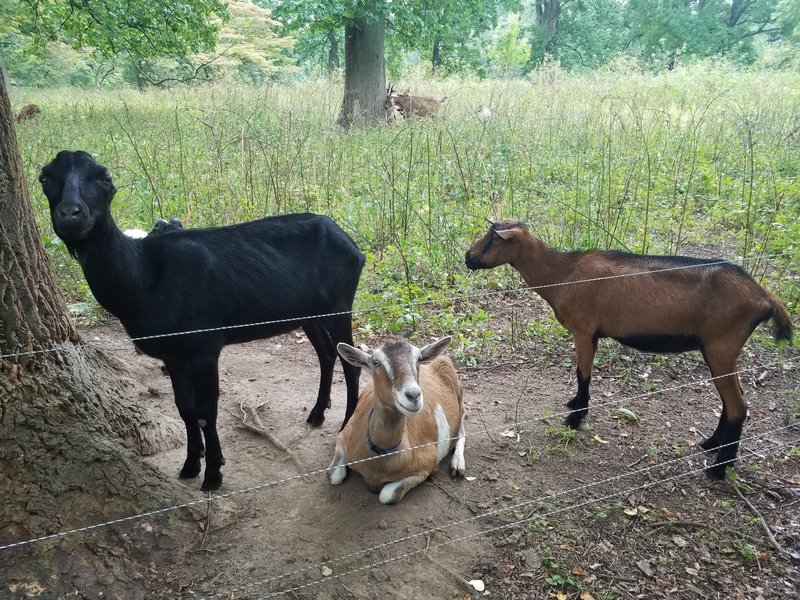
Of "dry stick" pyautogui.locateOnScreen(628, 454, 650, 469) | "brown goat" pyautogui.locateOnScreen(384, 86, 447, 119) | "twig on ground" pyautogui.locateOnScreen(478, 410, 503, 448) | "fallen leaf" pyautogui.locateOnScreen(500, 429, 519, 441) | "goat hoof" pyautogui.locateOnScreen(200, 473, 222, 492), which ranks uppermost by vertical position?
"brown goat" pyautogui.locateOnScreen(384, 86, 447, 119)

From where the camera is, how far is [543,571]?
10.0 ft

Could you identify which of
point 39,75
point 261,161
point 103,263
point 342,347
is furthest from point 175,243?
point 39,75

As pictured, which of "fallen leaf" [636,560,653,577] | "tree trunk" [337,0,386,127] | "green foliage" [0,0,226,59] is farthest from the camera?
"tree trunk" [337,0,386,127]

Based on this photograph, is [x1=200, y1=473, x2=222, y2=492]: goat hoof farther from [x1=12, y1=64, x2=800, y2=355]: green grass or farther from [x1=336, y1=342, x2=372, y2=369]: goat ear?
[x1=12, y1=64, x2=800, y2=355]: green grass

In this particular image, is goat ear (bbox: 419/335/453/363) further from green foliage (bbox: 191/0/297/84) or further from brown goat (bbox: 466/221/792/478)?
green foliage (bbox: 191/0/297/84)

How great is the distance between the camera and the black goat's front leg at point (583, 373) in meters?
4.27

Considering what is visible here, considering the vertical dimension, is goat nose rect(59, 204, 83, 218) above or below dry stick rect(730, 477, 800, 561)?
above

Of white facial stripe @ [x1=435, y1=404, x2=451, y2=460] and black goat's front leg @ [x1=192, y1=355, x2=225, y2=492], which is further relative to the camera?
white facial stripe @ [x1=435, y1=404, x2=451, y2=460]

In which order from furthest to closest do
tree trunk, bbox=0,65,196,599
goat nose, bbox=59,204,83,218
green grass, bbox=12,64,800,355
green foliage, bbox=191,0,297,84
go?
green foliage, bbox=191,0,297,84
green grass, bbox=12,64,800,355
goat nose, bbox=59,204,83,218
tree trunk, bbox=0,65,196,599

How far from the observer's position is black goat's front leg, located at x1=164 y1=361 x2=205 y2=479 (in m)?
3.27

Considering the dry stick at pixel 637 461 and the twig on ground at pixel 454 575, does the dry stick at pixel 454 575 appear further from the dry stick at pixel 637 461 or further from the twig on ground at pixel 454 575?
the dry stick at pixel 637 461

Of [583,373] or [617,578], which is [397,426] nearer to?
[617,578]

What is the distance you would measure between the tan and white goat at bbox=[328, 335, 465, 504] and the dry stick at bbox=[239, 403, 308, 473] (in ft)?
0.89

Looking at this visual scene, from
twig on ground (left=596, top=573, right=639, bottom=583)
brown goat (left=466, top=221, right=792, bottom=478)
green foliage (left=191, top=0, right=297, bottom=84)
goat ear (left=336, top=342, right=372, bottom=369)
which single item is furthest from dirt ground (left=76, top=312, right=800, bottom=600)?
green foliage (left=191, top=0, right=297, bottom=84)
